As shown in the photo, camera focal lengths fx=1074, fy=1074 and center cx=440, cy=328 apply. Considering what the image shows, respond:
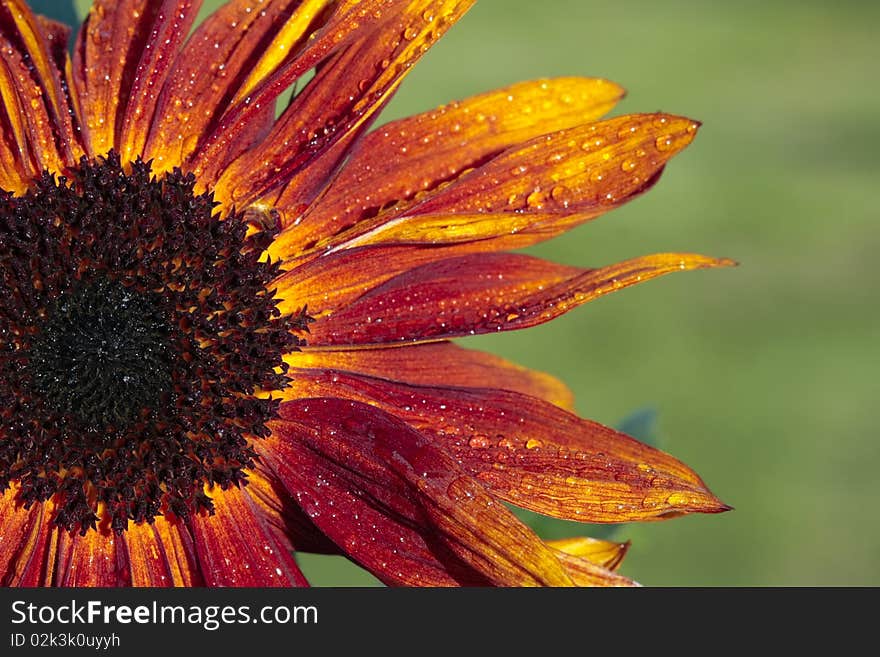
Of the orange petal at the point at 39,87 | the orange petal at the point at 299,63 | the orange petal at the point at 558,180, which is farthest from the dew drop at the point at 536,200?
the orange petal at the point at 39,87

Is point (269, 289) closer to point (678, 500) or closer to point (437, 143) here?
point (437, 143)

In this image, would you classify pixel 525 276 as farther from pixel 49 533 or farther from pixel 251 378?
pixel 49 533

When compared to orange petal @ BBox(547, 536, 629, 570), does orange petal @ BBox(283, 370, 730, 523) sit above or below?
above

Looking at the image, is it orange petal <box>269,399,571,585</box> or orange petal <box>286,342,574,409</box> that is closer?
orange petal <box>269,399,571,585</box>

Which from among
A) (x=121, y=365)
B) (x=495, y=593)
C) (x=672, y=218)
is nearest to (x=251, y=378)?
(x=121, y=365)

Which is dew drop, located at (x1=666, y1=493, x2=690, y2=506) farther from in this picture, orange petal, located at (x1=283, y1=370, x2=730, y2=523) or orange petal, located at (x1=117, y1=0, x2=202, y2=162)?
orange petal, located at (x1=117, y1=0, x2=202, y2=162)

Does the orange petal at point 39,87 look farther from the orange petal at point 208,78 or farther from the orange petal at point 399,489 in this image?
the orange petal at point 399,489

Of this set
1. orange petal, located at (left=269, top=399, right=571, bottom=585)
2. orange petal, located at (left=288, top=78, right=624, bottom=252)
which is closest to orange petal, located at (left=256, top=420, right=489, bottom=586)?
orange petal, located at (left=269, top=399, right=571, bottom=585)

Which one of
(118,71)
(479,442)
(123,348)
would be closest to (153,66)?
(118,71)
